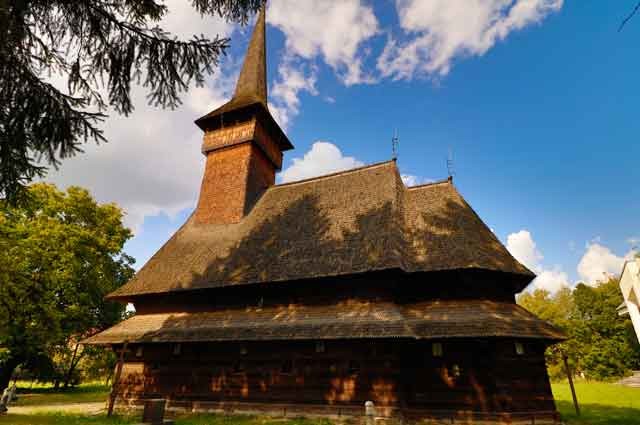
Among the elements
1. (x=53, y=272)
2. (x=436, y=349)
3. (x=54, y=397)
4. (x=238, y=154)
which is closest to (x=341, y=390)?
(x=436, y=349)

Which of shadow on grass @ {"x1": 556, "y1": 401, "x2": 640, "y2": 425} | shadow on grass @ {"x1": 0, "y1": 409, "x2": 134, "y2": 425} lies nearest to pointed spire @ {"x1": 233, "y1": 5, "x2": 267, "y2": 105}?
shadow on grass @ {"x1": 0, "y1": 409, "x2": 134, "y2": 425}

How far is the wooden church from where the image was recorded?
445 inches

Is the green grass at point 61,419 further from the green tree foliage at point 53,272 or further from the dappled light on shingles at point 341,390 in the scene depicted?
the green tree foliage at point 53,272

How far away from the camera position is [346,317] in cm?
1205

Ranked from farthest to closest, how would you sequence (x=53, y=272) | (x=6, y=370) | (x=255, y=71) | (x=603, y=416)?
(x=255, y=71) < (x=6, y=370) < (x=53, y=272) < (x=603, y=416)

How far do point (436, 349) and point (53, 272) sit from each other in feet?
68.7

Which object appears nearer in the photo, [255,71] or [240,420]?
[240,420]

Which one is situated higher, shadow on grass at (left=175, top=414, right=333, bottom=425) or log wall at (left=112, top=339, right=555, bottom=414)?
log wall at (left=112, top=339, right=555, bottom=414)

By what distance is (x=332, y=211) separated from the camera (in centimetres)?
1666

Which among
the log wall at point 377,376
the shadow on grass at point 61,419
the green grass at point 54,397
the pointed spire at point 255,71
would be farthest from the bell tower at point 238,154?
the green grass at point 54,397

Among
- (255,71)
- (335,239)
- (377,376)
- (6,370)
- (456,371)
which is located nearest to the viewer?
(377,376)

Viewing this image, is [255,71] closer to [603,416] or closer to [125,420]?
[125,420]

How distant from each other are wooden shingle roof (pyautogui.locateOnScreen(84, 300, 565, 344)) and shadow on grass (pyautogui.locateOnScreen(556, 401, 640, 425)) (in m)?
3.40

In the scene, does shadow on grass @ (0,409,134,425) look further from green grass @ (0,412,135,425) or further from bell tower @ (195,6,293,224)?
bell tower @ (195,6,293,224)
